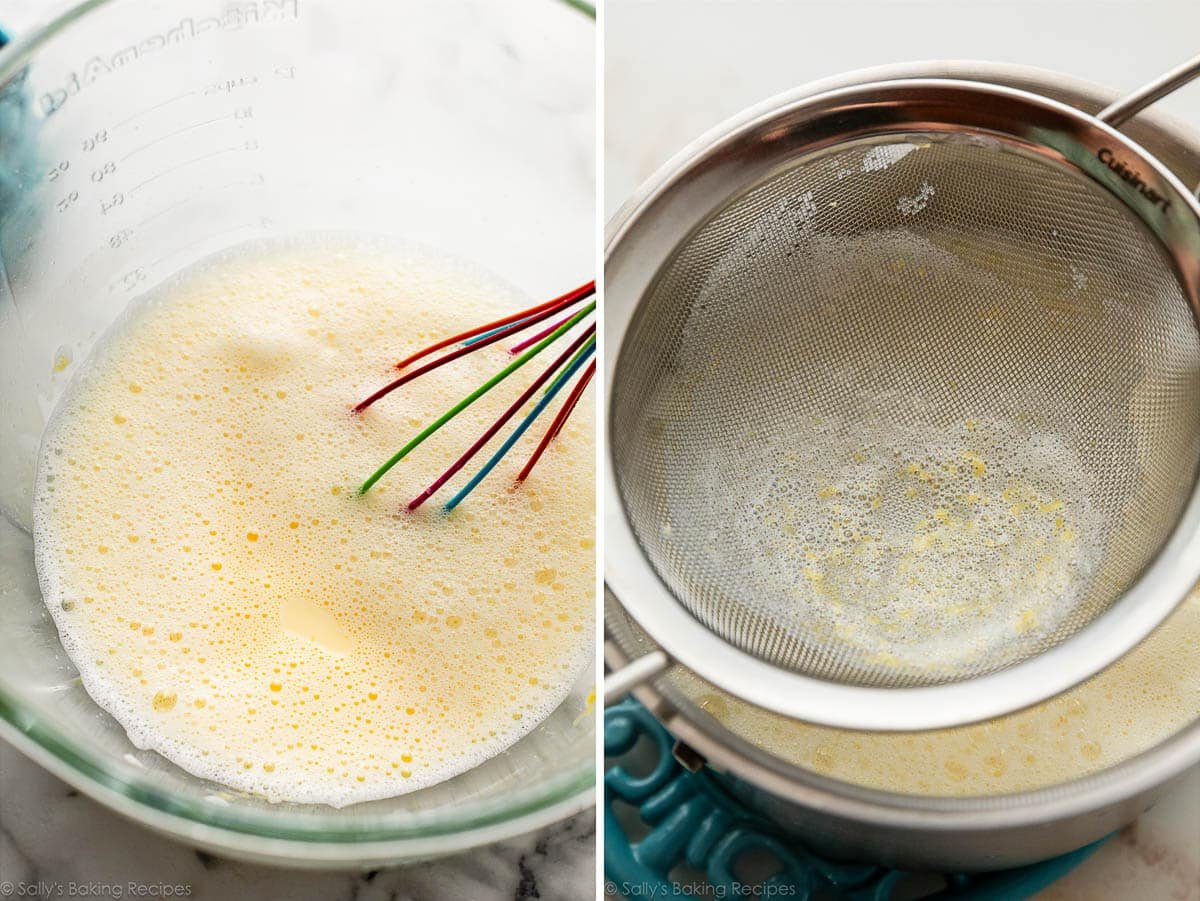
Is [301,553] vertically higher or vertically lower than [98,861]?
higher

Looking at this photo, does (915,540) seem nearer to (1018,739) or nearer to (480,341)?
(1018,739)

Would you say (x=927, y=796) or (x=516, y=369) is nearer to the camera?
(x=927, y=796)

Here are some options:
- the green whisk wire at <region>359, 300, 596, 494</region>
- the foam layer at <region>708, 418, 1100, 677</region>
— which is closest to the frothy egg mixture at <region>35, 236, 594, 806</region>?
the green whisk wire at <region>359, 300, 596, 494</region>

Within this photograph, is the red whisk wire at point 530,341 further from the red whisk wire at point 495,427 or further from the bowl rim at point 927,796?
the bowl rim at point 927,796

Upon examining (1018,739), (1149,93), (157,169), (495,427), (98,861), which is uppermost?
(1149,93)

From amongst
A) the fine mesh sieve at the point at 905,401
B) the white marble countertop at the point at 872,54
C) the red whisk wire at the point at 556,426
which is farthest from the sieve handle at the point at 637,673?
the white marble countertop at the point at 872,54

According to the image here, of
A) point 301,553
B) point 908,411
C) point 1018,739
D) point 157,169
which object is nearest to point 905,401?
point 908,411

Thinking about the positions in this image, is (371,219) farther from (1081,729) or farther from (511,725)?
(1081,729)
